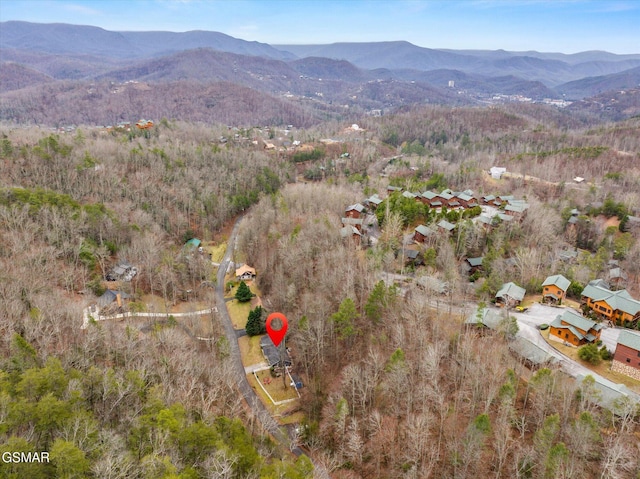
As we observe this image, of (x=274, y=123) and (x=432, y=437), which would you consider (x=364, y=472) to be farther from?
(x=274, y=123)

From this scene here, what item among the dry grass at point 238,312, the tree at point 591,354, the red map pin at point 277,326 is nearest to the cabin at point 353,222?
the dry grass at point 238,312

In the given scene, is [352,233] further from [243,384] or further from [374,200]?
[243,384]

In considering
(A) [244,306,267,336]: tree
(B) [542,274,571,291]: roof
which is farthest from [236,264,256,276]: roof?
(B) [542,274,571,291]: roof

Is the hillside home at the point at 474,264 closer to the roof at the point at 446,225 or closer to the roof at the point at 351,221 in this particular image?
the roof at the point at 446,225

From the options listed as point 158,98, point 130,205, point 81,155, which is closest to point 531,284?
point 130,205

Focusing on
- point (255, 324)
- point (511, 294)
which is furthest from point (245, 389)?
point (511, 294)

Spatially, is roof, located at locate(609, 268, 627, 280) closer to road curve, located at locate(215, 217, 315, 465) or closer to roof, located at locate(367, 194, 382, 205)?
roof, located at locate(367, 194, 382, 205)
